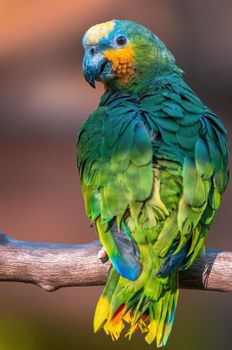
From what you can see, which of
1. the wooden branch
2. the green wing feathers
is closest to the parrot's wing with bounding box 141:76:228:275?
the green wing feathers

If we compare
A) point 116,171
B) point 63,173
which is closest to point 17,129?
point 63,173

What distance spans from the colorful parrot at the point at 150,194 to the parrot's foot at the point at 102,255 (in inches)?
3.4

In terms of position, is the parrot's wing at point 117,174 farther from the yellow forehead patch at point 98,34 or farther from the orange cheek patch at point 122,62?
the yellow forehead patch at point 98,34

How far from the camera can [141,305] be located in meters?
2.26

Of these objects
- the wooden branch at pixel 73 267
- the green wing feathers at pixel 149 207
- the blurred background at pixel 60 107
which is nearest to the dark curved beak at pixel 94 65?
the green wing feathers at pixel 149 207

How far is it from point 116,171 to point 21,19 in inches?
78.4

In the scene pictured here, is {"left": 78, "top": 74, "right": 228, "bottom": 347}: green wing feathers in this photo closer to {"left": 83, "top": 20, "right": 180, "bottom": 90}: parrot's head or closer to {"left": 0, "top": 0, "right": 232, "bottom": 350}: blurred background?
{"left": 83, "top": 20, "right": 180, "bottom": 90}: parrot's head

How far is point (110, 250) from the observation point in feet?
7.47

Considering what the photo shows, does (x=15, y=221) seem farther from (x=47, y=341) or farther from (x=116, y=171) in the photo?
(x=116, y=171)

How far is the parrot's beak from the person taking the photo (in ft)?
8.96

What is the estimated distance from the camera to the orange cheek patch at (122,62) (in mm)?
2732

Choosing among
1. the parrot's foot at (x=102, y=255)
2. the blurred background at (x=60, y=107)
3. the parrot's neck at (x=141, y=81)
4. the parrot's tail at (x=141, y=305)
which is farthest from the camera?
the blurred background at (x=60, y=107)

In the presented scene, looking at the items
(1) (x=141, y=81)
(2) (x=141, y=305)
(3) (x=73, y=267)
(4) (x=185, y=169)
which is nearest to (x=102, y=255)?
(3) (x=73, y=267)

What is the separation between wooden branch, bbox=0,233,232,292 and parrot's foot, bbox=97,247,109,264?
0.01 meters
